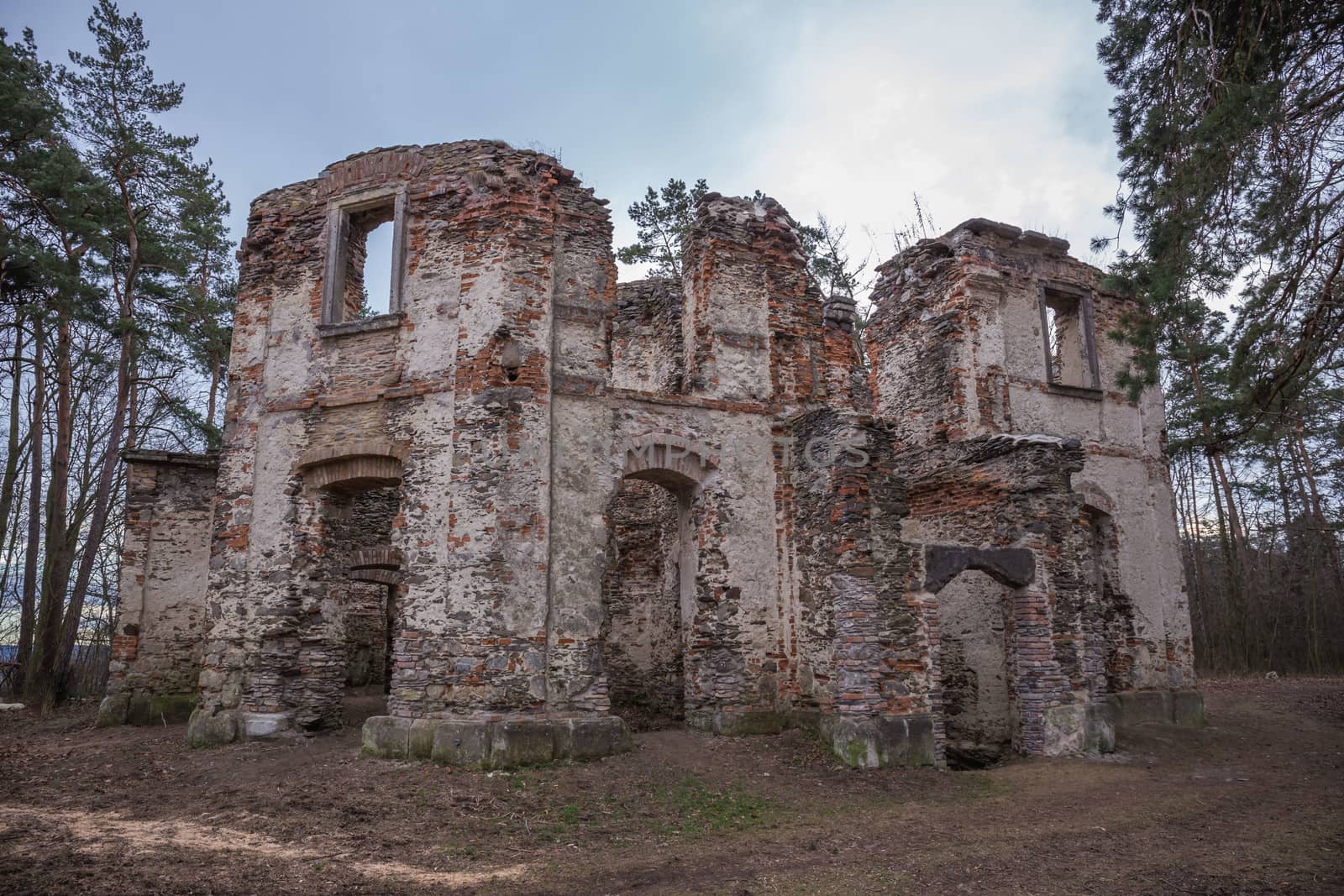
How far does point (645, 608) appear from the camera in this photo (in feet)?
46.4

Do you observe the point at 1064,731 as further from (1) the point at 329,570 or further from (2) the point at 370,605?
(2) the point at 370,605

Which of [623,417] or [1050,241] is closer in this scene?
[623,417]

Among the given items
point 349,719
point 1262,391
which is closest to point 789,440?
point 1262,391

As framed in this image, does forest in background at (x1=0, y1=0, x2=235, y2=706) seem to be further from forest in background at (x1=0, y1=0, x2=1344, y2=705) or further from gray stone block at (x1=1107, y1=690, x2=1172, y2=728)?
gray stone block at (x1=1107, y1=690, x2=1172, y2=728)

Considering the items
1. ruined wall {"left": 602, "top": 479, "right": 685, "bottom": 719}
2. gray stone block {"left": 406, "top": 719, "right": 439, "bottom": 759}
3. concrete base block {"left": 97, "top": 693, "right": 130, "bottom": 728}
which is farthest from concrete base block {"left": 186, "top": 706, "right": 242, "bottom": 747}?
ruined wall {"left": 602, "top": 479, "right": 685, "bottom": 719}

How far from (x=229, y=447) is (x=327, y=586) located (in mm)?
2345

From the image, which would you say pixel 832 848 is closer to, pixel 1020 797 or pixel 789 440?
pixel 1020 797

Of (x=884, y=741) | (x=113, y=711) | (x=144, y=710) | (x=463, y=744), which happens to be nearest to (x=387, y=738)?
(x=463, y=744)

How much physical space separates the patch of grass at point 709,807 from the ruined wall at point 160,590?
323 inches

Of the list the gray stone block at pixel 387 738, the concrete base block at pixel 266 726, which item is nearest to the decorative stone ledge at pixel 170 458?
the concrete base block at pixel 266 726

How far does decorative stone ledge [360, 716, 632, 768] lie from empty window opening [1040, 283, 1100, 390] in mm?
10428

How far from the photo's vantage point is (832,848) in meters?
6.83

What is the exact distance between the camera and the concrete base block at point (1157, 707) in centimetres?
1376

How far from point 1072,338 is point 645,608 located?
9263 millimetres
